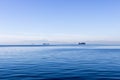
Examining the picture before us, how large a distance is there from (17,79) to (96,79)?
8.20m

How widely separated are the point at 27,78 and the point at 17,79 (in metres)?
1.04

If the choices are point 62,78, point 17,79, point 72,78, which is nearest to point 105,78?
point 72,78

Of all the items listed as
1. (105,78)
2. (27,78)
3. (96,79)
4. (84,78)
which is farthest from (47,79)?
(105,78)

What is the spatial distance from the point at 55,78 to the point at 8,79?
491 centimetres

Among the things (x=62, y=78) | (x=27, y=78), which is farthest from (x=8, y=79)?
(x=62, y=78)

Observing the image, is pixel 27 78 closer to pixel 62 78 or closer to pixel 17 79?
pixel 17 79

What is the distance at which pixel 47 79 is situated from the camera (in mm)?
15570

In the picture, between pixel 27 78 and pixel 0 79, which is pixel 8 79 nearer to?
pixel 0 79

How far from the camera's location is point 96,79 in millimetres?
15547

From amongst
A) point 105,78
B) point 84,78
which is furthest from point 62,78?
point 105,78

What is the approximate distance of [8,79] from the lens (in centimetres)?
1560

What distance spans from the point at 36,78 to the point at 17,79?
1.96 meters

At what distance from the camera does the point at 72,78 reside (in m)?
16.0

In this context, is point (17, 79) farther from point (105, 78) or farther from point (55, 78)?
point (105, 78)
